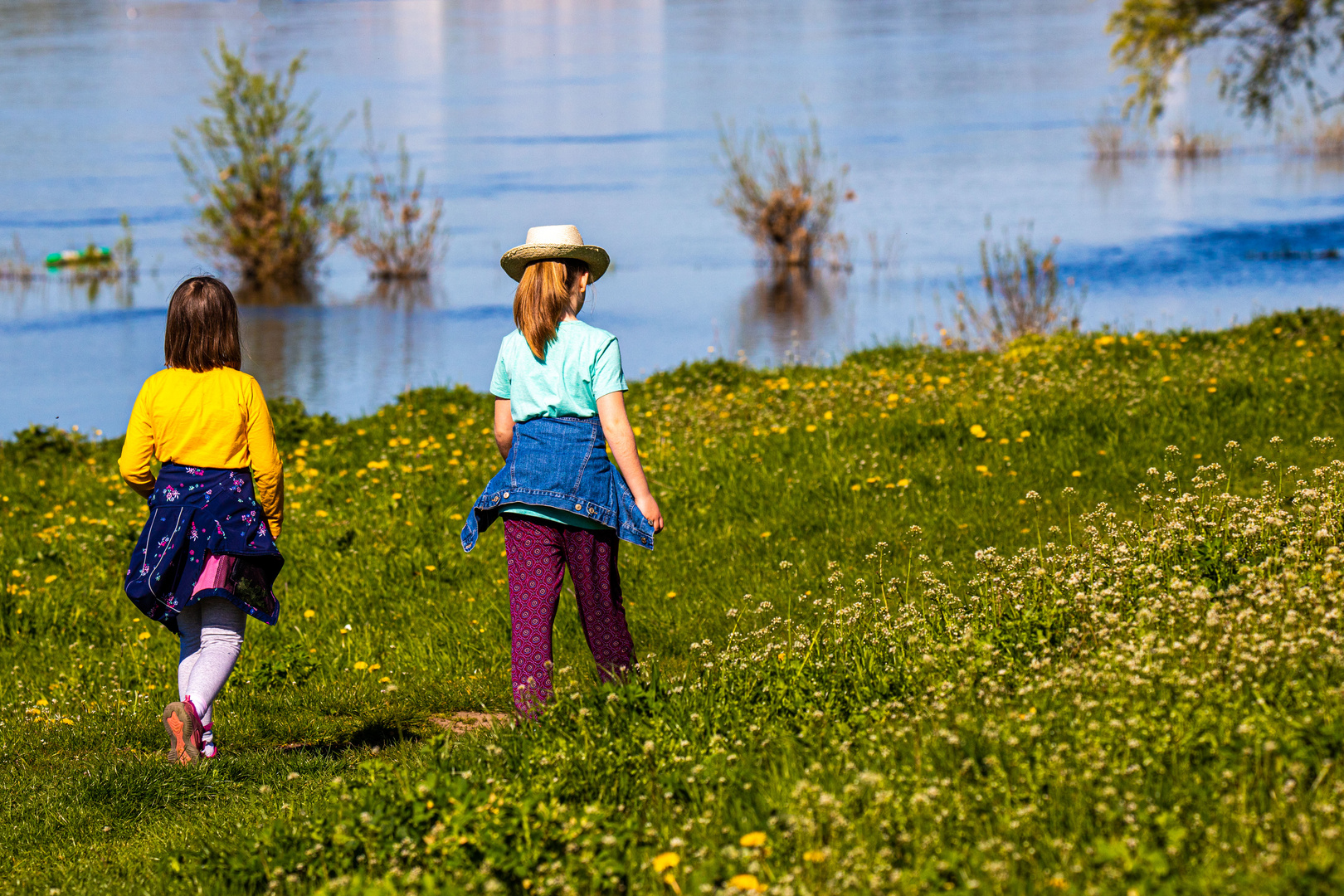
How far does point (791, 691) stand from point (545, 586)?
1.09m

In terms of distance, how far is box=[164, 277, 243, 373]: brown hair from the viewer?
195 inches

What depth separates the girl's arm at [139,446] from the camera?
16.3ft

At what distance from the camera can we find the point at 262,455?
5051 millimetres

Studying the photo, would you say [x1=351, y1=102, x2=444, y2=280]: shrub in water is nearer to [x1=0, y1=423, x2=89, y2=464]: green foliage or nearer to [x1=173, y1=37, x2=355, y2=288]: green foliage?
[x1=173, y1=37, x2=355, y2=288]: green foliage

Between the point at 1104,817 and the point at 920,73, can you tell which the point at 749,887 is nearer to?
the point at 1104,817

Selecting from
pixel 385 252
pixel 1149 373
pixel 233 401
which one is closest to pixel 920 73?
pixel 385 252

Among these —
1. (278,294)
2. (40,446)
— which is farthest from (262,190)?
(40,446)

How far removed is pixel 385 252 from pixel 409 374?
9151mm

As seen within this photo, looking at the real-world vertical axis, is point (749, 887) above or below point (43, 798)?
above

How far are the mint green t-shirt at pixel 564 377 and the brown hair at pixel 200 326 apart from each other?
1.12 meters

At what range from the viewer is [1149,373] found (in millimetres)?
10227

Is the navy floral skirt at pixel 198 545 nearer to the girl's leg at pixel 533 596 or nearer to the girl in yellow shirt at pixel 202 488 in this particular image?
the girl in yellow shirt at pixel 202 488

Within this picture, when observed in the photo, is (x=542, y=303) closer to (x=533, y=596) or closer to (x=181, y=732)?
(x=533, y=596)

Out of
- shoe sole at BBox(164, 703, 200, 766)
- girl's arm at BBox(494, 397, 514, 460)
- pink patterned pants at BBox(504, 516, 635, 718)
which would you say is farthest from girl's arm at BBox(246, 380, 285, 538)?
pink patterned pants at BBox(504, 516, 635, 718)
